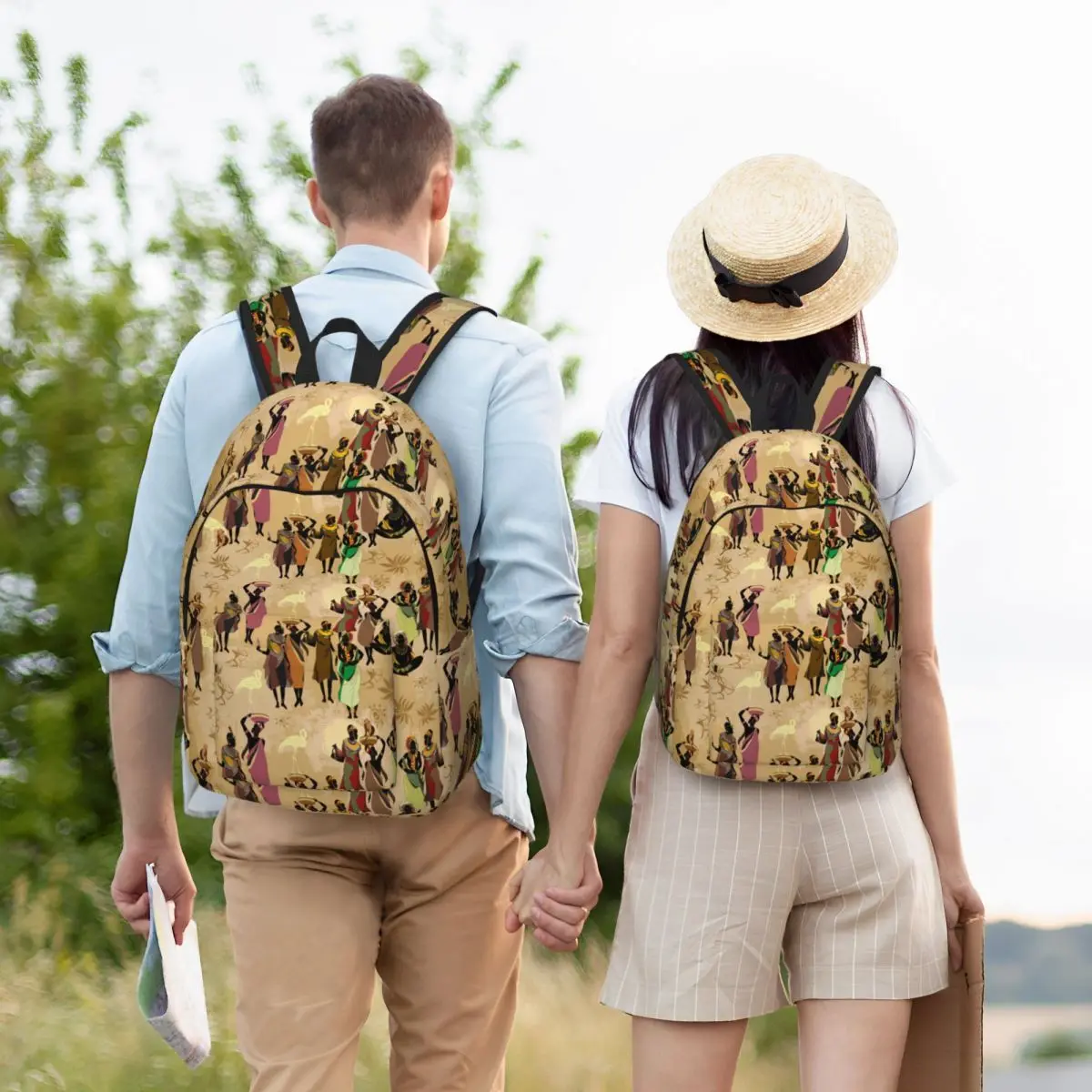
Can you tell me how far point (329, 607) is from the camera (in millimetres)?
1896

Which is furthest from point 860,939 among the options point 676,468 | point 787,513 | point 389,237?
point 389,237

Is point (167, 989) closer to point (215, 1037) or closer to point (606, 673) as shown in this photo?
point (606, 673)

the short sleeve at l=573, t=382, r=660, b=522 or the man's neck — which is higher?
the man's neck

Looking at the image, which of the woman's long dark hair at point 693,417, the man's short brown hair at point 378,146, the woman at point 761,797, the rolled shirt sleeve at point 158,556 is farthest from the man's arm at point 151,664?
the woman's long dark hair at point 693,417

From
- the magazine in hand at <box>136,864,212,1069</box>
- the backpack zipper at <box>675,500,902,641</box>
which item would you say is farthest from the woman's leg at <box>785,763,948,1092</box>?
the magazine in hand at <box>136,864,212,1069</box>

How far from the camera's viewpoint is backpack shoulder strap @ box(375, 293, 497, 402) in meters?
2.00

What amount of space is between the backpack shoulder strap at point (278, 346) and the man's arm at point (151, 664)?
0.49ft

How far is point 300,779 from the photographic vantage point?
75.2 inches

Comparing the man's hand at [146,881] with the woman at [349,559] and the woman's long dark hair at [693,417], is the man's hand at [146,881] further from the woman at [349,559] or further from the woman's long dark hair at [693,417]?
the woman's long dark hair at [693,417]

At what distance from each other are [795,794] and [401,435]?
73 centimetres

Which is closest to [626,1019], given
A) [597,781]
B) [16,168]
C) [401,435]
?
[597,781]

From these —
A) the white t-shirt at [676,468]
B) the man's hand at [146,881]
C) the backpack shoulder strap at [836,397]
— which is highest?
the backpack shoulder strap at [836,397]

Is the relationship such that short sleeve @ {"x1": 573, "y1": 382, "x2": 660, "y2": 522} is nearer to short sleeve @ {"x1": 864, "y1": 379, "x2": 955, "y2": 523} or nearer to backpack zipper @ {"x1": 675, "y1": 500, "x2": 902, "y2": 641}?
backpack zipper @ {"x1": 675, "y1": 500, "x2": 902, "y2": 641}

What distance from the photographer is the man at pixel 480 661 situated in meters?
2.02
